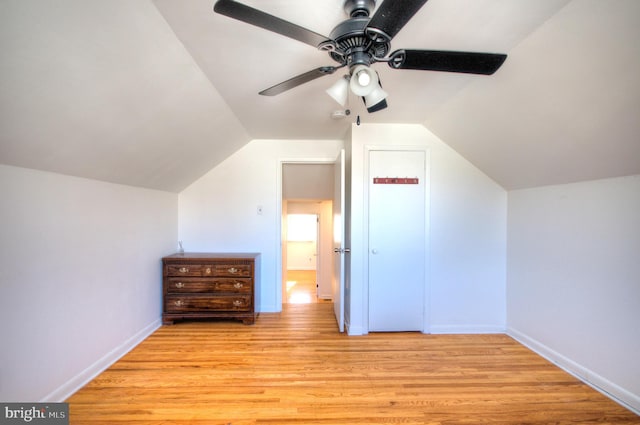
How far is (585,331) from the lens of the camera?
207 cm

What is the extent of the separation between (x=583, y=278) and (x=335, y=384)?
80.7 inches

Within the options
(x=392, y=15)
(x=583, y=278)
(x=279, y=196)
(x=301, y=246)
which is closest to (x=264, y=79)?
(x=392, y=15)

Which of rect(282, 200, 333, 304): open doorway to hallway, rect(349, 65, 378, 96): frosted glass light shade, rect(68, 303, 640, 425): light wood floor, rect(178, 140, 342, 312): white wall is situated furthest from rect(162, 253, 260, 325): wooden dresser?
rect(349, 65, 378, 96): frosted glass light shade

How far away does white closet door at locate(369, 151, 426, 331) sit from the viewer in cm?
286

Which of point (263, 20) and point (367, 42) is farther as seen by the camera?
point (367, 42)

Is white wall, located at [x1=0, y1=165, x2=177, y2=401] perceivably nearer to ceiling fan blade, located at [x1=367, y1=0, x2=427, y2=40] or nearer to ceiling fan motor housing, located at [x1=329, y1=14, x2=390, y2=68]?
ceiling fan motor housing, located at [x1=329, y1=14, x2=390, y2=68]

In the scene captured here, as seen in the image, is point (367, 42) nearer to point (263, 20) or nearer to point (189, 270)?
point (263, 20)

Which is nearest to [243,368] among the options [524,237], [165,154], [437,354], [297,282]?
[437,354]

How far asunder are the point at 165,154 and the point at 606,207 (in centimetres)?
346

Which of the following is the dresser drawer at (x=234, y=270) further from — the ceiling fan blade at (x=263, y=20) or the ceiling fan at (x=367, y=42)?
the ceiling fan blade at (x=263, y=20)

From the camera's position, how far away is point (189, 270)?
2.99 metres

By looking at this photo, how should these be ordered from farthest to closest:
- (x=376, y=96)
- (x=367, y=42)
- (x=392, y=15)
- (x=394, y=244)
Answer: (x=394, y=244) < (x=376, y=96) < (x=367, y=42) < (x=392, y=15)

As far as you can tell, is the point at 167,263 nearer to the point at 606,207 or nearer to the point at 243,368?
the point at 243,368

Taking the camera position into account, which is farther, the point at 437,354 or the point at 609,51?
the point at 437,354
